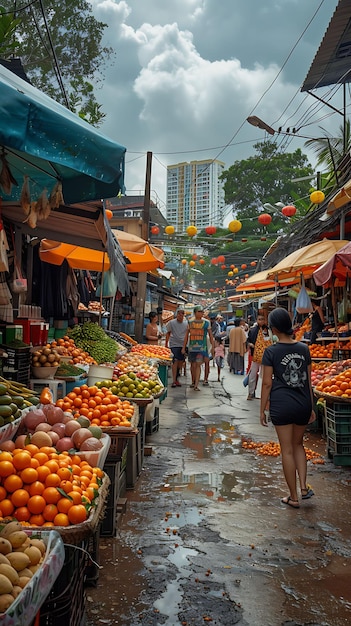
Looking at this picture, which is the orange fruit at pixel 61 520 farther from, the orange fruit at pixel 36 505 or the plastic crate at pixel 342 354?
the plastic crate at pixel 342 354

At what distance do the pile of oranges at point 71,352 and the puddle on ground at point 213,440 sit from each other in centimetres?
212

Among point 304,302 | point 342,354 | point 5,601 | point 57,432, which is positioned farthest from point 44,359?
point 304,302

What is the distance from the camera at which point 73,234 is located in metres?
7.67

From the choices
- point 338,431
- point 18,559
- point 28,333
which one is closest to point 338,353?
point 338,431

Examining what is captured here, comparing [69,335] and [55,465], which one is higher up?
[69,335]

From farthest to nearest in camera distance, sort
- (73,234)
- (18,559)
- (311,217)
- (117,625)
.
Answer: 1. (311,217)
2. (73,234)
3. (117,625)
4. (18,559)

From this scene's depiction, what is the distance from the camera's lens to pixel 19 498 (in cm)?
271

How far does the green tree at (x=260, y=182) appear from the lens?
4556 cm

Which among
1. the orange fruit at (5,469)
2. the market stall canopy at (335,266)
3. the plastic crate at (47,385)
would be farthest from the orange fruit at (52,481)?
the market stall canopy at (335,266)

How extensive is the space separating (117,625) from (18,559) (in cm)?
124

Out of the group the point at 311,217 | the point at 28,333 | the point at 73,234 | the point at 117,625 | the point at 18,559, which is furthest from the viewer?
the point at 311,217

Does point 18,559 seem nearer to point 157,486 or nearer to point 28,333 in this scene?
point 157,486

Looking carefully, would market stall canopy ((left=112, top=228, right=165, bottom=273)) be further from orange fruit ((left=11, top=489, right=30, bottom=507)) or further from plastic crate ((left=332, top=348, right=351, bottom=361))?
orange fruit ((left=11, top=489, right=30, bottom=507))

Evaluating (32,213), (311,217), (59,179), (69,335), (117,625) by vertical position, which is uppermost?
(311,217)
